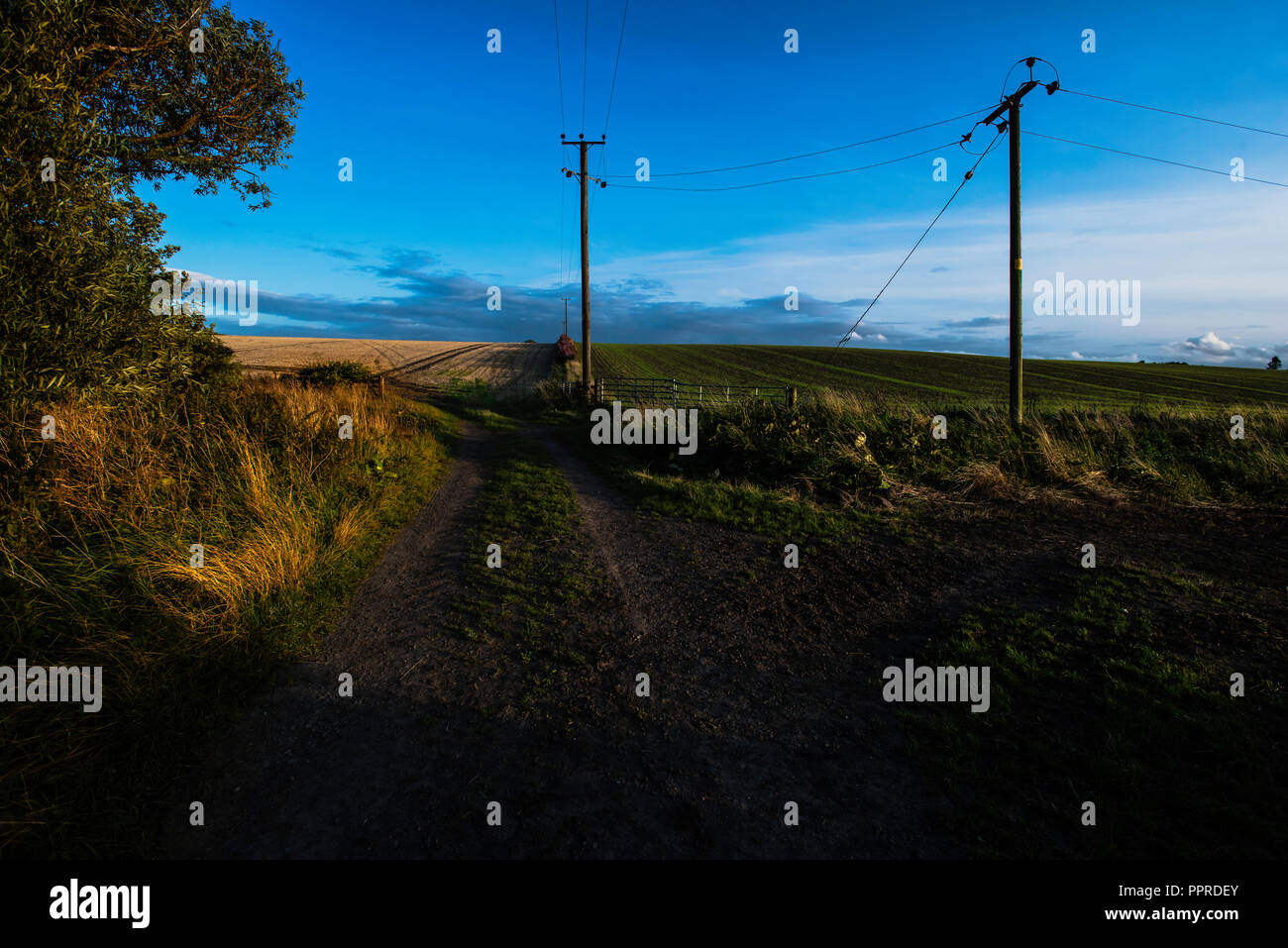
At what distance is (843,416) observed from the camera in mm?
12398

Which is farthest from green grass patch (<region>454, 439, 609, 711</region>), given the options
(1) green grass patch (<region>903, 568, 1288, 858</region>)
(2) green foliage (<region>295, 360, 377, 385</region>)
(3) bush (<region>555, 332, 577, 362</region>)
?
(3) bush (<region>555, 332, 577, 362</region>)

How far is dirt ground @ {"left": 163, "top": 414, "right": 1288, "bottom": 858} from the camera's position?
9.10ft

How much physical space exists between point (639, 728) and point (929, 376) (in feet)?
160

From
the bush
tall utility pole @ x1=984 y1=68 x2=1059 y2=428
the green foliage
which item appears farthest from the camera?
the bush

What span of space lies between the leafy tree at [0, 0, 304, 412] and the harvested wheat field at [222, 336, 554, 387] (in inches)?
929

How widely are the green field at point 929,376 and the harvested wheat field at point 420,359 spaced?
278 inches

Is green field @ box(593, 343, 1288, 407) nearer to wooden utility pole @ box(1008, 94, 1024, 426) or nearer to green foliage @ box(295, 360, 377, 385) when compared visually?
green foliage @ box(295, 360, 377, 385)

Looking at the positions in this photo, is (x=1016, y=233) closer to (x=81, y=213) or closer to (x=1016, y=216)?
(x=1016, y=216)

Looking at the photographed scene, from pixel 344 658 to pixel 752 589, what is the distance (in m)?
4.06

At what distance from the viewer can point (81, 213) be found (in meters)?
6.96
